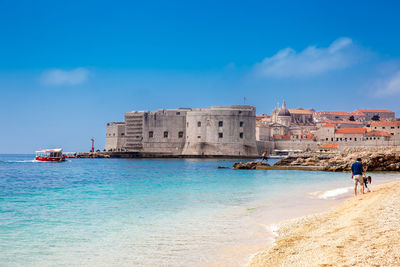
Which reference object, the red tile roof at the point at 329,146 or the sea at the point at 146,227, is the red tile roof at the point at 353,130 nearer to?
the red tile roof at the point at 329,146

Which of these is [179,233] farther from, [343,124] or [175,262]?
[343,124]

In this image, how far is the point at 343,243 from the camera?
143 inches

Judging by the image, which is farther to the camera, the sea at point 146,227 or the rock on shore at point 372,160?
the rock on shore at point 372,160

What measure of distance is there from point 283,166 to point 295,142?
111 ft

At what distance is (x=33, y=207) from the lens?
8016mm

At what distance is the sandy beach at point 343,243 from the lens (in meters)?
3.12

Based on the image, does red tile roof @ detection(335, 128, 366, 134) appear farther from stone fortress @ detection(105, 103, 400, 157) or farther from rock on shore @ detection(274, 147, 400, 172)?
rock on shore @ detection(274, 147, 400, 172)

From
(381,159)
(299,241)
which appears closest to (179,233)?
(299,241)

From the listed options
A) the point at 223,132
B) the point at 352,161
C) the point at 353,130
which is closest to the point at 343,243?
the point at 352,161

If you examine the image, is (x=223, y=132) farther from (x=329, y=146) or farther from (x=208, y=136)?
(x=329, y=146)

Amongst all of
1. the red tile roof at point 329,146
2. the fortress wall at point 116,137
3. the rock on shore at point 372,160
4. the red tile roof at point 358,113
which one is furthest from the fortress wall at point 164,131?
the red tile roof at point 358,113

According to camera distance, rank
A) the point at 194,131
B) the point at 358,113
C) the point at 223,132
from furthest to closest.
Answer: the point at 358,113, the point at 194,131, the point at 223,132

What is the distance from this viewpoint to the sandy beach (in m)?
3.12

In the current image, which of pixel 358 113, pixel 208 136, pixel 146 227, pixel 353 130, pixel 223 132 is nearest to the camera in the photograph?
pixel 146 227
